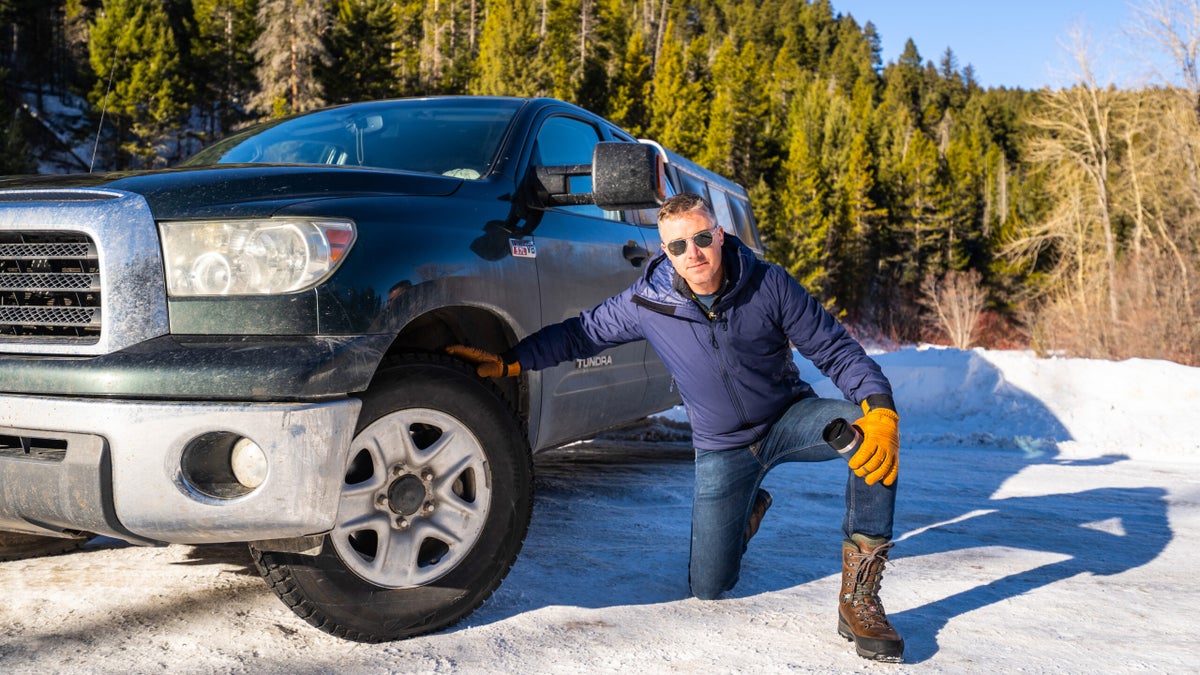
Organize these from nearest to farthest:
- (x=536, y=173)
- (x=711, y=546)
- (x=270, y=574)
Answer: (x=270, y=574), (x=711, y=546), (x=536, y=173)

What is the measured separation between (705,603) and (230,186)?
2077 mm

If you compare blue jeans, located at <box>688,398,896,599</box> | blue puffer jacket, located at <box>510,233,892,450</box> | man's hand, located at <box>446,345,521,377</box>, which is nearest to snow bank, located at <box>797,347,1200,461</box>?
blue jeans, located at <box>688,398,896,599</box>

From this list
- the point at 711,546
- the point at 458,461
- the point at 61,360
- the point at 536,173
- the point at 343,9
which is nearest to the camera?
the point at 61,360

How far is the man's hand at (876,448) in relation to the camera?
267 cm

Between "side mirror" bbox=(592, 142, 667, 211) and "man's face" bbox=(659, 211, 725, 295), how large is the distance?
0.14m

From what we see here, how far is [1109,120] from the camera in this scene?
31984mm

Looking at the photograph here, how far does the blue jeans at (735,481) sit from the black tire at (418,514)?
0.69 metres

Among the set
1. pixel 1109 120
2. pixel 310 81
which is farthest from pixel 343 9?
pixel 1109 120

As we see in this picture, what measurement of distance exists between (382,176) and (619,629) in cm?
164

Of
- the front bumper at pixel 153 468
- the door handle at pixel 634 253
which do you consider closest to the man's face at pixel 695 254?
the door handle at pixel 634 253

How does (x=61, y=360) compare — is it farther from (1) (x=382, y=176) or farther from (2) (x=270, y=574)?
(1) (x=382, y=176)

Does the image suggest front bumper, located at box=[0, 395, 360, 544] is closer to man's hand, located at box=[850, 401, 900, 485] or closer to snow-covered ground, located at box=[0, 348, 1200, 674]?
snow-covered ground, located at box=[0, 348, 1200, 674]

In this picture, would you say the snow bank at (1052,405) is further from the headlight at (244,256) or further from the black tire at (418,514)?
the headlight at (244,256)

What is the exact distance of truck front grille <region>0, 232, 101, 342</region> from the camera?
2.30 metres
